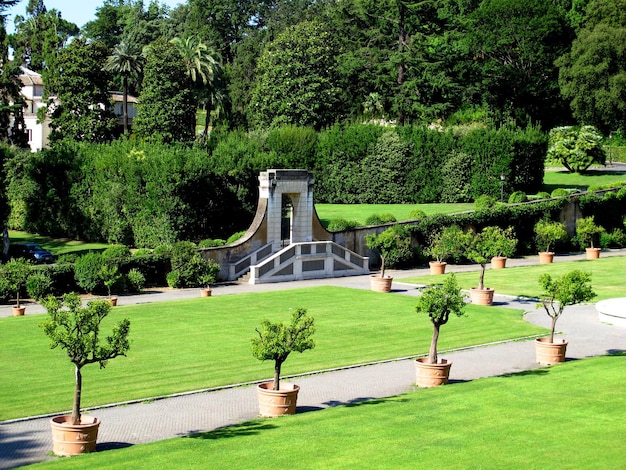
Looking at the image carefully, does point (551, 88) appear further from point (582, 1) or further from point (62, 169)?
point (62, 169)

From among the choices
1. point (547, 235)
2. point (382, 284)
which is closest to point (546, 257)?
point (547, 235)

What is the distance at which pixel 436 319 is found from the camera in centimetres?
2622

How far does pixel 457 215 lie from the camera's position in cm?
5584

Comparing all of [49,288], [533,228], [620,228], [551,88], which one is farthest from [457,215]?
[551,88]

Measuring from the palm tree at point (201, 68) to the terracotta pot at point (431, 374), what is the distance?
70.7m

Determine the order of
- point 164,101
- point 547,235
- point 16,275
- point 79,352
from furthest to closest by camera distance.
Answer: point 164,101 < point 547,235 < point 16,275 < point 79,352

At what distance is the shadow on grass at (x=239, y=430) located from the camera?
66.5ft

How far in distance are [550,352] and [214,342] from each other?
10280 millimetres

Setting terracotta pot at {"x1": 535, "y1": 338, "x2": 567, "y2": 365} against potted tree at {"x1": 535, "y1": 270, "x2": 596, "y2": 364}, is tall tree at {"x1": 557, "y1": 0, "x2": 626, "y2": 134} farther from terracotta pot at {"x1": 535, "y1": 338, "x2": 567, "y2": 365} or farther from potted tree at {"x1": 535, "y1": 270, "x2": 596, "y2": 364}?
terracotta pot at {"x1": 535, "y1": 338, "x2": 567, "y2": 365}

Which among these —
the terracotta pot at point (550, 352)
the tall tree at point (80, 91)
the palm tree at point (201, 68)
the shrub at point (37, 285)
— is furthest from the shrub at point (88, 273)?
the palm tree at point (201, 68)

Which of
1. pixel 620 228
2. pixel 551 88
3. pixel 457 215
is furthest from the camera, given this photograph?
pixel 551 88

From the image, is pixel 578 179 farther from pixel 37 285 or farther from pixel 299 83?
pixel 37 285

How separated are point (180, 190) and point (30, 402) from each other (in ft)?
108

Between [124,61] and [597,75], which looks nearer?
[597,75]
